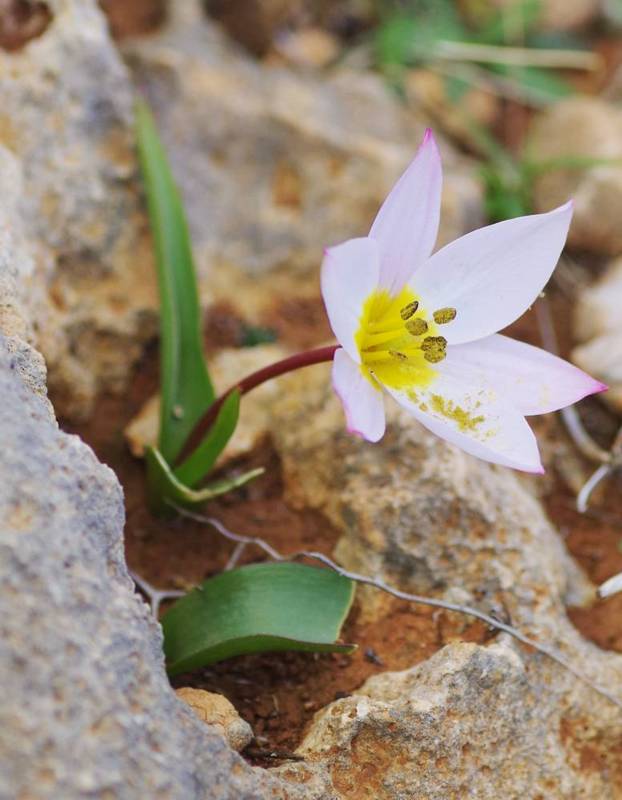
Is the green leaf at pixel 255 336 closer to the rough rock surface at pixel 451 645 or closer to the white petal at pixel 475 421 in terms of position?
the rough rock surface at pixel 451 645

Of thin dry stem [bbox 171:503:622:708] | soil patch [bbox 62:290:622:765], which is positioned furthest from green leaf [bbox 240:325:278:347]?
thin dry stem [bbox 171:503:622:708]

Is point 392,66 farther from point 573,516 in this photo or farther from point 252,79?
point 573,516

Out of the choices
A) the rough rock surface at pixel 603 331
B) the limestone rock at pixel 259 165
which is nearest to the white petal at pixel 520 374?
the rough rock surface at pixel 603 331

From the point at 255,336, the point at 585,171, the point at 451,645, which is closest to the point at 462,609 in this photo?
the point at 451,645

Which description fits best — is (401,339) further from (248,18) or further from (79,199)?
(248,18)

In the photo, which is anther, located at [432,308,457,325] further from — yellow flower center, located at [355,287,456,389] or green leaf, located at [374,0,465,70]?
green leaf, located at [374,0,465,70]

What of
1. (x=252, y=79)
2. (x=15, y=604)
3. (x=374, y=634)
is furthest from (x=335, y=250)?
(x=252, y=79)
